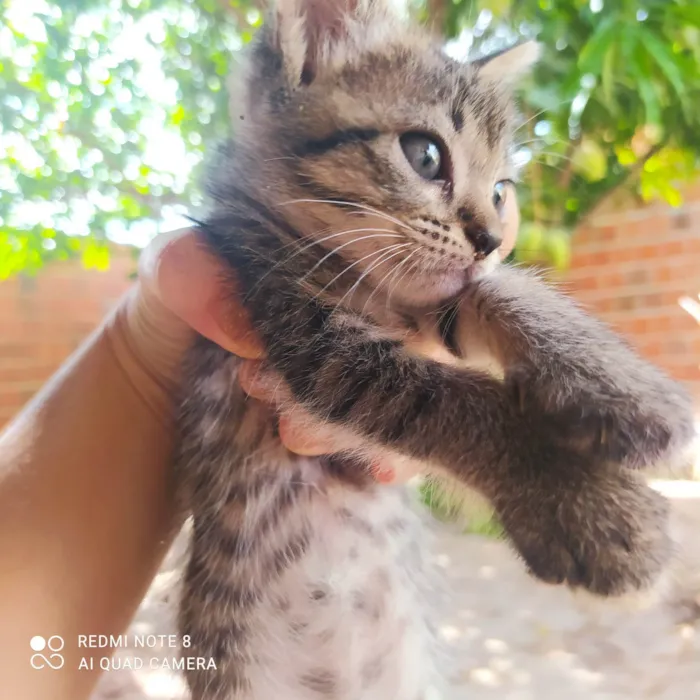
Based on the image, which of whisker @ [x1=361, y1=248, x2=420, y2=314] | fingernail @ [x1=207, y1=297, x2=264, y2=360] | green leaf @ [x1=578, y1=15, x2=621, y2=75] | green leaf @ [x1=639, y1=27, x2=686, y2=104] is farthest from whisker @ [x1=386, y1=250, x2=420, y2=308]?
green leaf @ [x1=639, y1=27, x2=686, y2=104]

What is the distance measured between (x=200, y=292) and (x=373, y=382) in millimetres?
321

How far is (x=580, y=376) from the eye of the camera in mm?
582

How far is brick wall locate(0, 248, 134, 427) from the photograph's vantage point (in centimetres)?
165

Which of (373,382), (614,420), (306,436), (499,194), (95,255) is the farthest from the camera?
(95,255)

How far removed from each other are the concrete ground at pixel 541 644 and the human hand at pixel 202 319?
0.33 m

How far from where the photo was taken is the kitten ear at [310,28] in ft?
2.46

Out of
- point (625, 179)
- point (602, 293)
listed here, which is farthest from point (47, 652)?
point (602, 293)

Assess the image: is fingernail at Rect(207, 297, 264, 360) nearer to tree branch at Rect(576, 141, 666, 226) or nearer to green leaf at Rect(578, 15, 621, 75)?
green leaf at Rect(578, 15, 621, 75)

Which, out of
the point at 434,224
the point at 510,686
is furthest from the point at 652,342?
the point at 434,224

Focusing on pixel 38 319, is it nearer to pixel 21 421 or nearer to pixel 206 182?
pixel 21 421

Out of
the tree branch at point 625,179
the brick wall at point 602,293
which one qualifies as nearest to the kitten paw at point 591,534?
the brick wall at point 602,293

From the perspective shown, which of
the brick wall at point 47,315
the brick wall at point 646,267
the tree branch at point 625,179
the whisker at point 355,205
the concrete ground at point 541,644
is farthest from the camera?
the brick wall at point 646,267

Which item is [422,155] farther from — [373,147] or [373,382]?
[373,382]

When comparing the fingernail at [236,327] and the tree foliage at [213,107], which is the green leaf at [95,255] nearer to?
the tree foliage at [213,107]
